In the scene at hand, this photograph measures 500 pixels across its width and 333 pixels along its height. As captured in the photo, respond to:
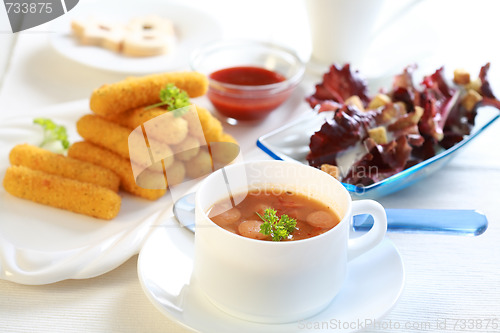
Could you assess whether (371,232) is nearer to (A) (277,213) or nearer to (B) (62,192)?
(A) (277,213)

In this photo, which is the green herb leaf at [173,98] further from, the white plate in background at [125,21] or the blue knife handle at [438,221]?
the blue knife handle at [438,221]

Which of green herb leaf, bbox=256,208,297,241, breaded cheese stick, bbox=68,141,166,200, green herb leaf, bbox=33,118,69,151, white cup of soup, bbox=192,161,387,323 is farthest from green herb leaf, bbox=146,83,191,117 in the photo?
green herb leaf, bbox=256,208,297,241

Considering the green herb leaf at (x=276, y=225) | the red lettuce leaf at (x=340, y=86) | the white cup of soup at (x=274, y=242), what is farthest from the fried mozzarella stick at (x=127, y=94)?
the green herb leaf at (x=276, y=225)

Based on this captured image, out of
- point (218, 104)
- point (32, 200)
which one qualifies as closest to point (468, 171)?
point (218, 104)

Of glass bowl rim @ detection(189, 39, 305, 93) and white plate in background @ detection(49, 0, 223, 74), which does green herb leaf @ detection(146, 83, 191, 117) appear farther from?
white plate in background @ detection(49, 0, 223, 74)

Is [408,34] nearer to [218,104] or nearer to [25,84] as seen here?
[218,104]

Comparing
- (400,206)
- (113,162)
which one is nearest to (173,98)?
(113,162)
